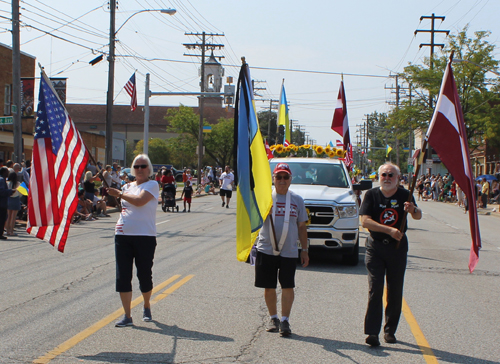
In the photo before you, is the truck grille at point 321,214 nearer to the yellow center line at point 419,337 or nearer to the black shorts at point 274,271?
the yellow center line at point 419,337

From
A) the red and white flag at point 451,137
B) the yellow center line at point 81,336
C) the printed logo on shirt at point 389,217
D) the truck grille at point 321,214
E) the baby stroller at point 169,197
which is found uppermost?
the red and white flag at point 451,137

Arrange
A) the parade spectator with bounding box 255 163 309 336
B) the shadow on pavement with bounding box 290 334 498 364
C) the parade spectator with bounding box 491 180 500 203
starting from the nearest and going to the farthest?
the shadow on pavement with bounding box 290 334 498 364 < the parade spectator with bounding box 255 163 309 336 < the parade spectator with bounding box 491 180 500 203

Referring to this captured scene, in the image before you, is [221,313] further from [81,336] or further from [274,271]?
[81,336]

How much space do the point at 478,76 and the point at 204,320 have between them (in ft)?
139

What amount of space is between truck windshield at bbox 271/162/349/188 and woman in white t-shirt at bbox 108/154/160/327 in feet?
18.6

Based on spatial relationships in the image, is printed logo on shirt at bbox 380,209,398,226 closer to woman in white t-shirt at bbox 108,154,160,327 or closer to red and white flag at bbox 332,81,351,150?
woman in white t-shirt at bbox 108,154,160,327

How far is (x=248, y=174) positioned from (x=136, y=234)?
1.36 m

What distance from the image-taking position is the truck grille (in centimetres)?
1040

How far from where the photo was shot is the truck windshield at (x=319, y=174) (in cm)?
1174

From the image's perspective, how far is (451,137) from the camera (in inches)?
238

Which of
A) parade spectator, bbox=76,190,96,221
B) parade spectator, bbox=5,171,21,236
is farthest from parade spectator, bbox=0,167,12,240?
parade spectator, bbox=76,190,96,221

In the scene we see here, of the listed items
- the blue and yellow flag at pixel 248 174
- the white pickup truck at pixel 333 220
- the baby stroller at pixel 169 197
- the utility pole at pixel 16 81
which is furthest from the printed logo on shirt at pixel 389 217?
the baby stroller at pixel 169 197

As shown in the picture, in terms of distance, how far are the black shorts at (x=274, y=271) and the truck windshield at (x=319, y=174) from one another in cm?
556

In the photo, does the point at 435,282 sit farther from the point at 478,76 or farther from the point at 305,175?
the point at 478,76
